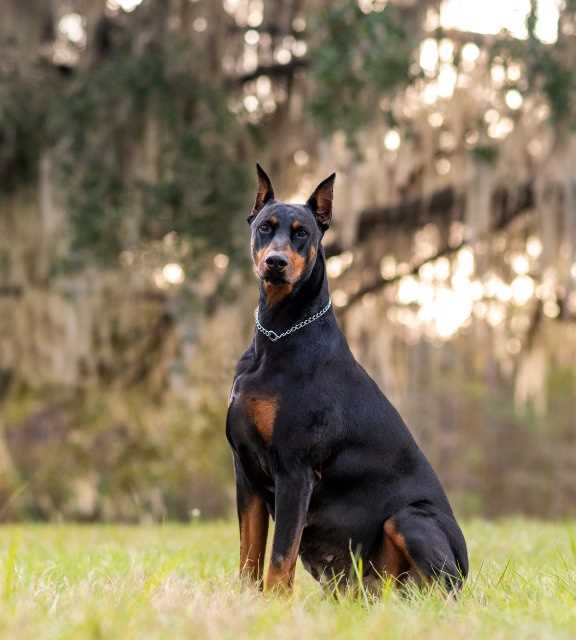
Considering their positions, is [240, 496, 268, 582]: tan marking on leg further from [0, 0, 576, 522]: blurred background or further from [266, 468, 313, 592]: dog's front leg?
[0, 0, 576, 522]: blurred background

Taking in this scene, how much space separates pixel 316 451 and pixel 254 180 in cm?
734

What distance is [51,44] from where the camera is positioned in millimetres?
11469

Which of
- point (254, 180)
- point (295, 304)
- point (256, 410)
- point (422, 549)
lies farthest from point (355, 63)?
point (422, 549)

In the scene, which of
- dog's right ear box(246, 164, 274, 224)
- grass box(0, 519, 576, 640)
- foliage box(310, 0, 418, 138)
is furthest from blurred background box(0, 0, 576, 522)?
grass box(0, 519, 576, 640)

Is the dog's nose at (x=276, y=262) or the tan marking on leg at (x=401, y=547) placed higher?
the dog's nose at (x=276, y=262)

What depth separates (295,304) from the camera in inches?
145

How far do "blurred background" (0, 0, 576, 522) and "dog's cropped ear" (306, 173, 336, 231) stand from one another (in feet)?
17.5

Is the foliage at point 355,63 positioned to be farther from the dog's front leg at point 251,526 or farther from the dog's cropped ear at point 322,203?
the dog's front leg at point 251,526

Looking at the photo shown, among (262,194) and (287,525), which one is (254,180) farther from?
(287,525)

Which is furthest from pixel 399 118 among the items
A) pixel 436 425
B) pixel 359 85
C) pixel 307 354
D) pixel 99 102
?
pixel 436 425

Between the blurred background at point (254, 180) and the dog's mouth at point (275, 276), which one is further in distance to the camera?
the blurred background at point (254, 180)

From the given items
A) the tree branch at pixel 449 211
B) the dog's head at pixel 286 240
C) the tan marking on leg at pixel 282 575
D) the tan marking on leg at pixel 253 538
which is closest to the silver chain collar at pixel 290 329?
the dog's head at pixel 286 240

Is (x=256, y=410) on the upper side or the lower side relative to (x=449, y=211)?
lower

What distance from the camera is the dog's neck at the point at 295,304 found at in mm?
3656
